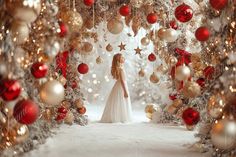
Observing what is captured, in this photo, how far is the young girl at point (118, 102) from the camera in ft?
24.3

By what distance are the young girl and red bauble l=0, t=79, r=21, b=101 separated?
4655 millimetres

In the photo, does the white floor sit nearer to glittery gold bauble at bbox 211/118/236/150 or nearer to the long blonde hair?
the long blonde hair

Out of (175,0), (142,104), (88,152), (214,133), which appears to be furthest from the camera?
(142,104)

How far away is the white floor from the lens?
470cm

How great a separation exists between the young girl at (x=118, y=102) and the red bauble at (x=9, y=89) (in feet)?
15.3

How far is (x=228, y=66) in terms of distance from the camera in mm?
3607

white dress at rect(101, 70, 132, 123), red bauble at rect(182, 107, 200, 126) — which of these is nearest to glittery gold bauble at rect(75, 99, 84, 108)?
white dress at rect(101, 70, 132, 123)

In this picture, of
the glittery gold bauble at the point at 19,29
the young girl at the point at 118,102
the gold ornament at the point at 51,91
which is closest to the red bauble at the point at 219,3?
the gold ornament at the point at 51,91

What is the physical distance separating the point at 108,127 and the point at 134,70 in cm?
384

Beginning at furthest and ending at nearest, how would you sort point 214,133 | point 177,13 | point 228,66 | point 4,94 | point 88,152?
point 88,152, point 177,13, point 228,66, point 214,133, point 4,94

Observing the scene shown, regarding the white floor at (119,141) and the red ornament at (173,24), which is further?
the red ornament at (173,24)

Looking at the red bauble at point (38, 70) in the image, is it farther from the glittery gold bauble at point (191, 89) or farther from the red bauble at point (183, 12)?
the red bauble at point (183, 12)

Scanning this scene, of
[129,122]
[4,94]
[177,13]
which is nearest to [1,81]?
[4,94]

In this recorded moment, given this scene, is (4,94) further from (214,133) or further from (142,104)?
(142,104)
